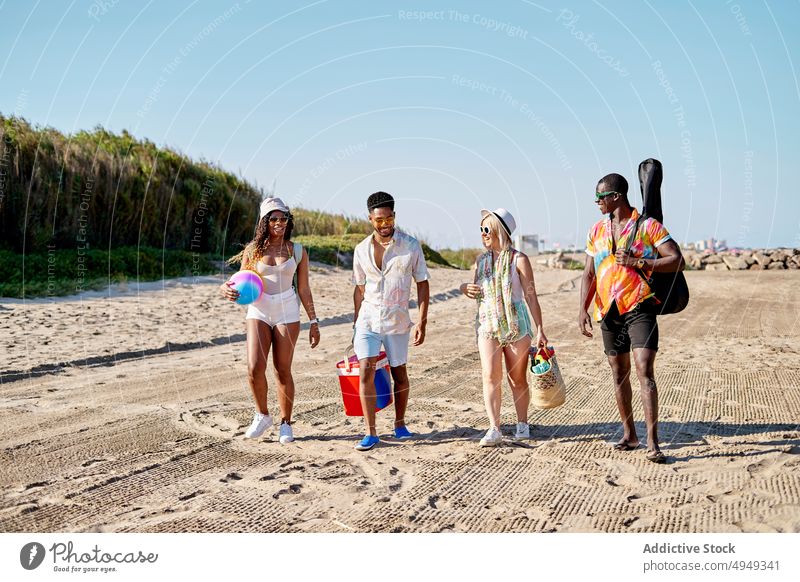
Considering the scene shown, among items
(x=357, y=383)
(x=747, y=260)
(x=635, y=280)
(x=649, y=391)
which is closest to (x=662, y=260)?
(x=635, y=280)

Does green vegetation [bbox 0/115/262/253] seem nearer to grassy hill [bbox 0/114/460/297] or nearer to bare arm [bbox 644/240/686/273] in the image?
grassy hill [bbox 0/114/460/297]

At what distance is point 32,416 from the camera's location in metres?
7.96

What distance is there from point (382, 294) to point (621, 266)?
80.4 inches

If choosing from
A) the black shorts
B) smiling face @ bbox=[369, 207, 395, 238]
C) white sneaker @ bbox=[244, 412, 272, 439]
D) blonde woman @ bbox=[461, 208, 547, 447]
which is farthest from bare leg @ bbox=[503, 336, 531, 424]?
white sneaker @ bbox=[244, 412, 272, 439]

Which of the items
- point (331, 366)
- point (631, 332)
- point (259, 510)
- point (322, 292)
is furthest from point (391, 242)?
point (322, 292)

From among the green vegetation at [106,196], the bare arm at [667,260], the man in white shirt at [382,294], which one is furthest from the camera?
the green vegetation at [106,196]

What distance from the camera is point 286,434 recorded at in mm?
7184

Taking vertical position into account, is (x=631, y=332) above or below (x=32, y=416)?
above

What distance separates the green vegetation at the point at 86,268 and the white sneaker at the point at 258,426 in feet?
30.4

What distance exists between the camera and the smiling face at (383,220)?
6922mm

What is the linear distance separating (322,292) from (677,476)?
14.5 m

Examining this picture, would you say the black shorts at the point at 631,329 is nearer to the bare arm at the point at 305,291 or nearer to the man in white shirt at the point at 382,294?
the man in white shirt at the point at 382,294

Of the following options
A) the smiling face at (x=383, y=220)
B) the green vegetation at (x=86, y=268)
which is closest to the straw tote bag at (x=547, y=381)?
the smiling face at (x=383, y=220)

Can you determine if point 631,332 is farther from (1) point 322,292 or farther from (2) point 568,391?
(1) point 322,292
